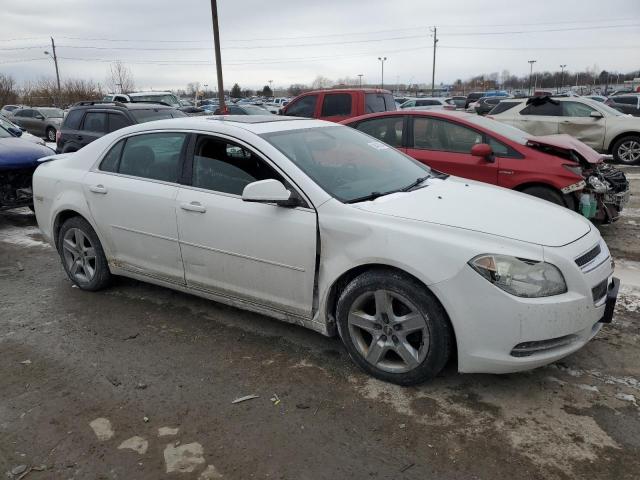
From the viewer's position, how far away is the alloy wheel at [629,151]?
12.2 metres

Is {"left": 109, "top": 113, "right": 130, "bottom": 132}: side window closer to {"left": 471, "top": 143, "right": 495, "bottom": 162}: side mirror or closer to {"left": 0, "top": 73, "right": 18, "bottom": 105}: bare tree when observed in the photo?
{"left": 471, "top": 143, "right": 495, "bottom": 162}: side mirror

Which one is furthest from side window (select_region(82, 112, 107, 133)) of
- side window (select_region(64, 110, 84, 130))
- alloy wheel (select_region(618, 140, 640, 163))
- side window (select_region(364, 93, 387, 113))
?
alloy wheel (select_region(618, 140, 640, 163))

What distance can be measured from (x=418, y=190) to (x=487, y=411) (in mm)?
1539

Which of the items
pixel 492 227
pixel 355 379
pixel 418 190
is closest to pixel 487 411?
pixel 355 379

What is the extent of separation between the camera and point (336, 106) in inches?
436

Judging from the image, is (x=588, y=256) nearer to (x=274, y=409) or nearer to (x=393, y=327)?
(x=393, y=327)

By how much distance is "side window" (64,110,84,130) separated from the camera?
434 inches

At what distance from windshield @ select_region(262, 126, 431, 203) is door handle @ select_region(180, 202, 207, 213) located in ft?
2.22

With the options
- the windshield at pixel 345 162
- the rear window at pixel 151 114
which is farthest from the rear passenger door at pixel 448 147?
the rear window at pixel 151 114

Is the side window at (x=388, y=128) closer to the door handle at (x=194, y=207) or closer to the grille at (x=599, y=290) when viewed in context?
the door handle at (x=194, y=207)

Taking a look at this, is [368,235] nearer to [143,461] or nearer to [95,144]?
[143,461]

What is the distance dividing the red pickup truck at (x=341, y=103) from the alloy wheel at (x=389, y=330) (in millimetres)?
7966

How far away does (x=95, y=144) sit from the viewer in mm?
4805

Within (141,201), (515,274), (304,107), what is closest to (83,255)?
(141,201)
